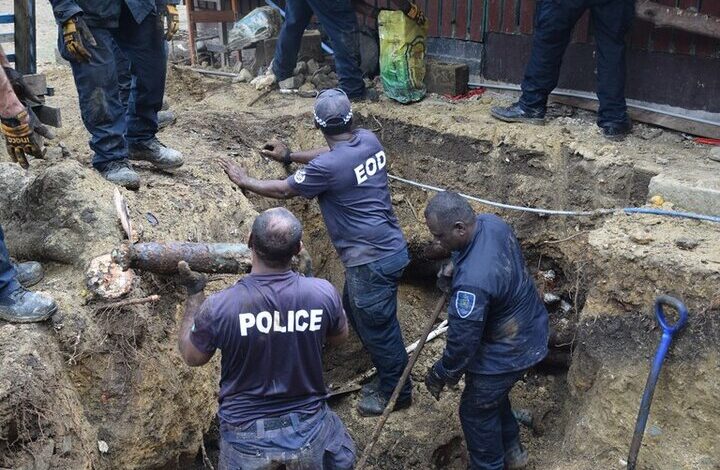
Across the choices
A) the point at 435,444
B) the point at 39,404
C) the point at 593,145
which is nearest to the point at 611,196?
the point at 593,145

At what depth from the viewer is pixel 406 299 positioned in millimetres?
6711

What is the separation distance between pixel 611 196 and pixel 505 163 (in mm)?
935

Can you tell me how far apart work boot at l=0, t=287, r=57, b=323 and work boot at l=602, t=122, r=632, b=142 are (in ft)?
14.8

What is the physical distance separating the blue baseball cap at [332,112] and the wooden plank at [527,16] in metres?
3.05

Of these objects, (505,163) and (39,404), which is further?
(505,163)

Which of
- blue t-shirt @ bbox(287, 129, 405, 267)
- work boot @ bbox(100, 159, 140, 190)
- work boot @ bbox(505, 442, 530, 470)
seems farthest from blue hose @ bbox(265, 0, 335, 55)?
work boot @ bbox(505, 442, 530, 470)

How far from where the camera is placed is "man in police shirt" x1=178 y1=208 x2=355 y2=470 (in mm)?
2988

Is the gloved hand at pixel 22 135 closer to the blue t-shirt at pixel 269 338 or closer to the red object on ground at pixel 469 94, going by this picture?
the blue t-shirt at pixel 269 338

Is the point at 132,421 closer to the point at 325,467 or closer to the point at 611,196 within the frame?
the point at 325,467

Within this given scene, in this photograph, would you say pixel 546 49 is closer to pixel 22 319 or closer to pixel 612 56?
pixel 612 56

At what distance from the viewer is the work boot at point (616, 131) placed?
19.6 feet

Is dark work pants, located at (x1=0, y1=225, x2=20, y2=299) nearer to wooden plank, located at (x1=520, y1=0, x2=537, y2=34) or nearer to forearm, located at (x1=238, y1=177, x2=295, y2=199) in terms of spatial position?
forearm, located at (x1=238, y1=177, x2=295, y2=199)

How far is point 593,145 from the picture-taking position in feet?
19.0

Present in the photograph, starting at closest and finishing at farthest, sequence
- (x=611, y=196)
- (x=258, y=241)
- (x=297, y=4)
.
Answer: (x=258, y=241), (x=611, y=196), (x=297, y=4)
